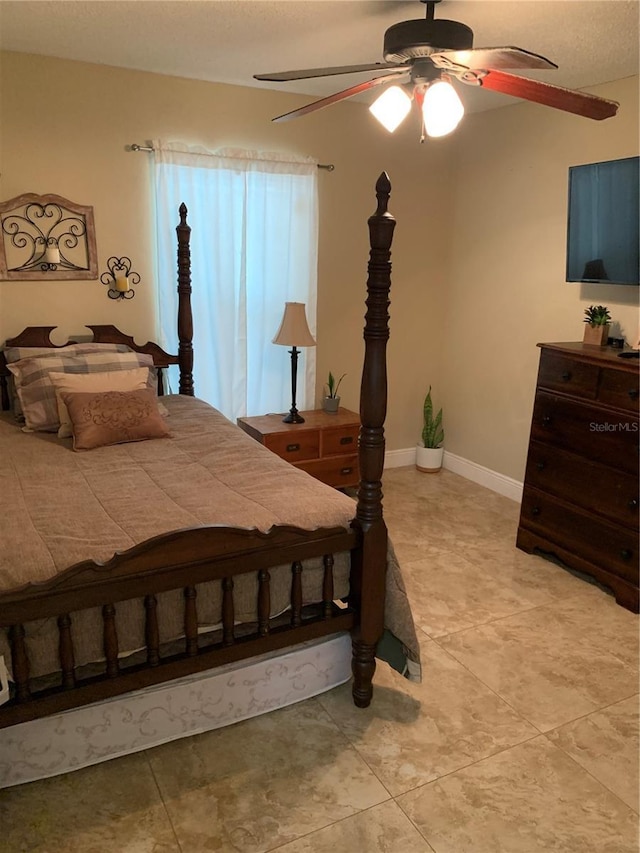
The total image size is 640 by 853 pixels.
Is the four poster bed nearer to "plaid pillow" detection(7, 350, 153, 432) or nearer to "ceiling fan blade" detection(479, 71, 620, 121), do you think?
"plaid pillow" detection(7, 350, 153, 432)

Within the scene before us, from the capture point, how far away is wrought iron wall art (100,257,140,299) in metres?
3.70

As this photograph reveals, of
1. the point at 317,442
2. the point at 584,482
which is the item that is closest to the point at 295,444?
the point at 317,442

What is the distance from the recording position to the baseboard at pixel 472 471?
4.39 metres

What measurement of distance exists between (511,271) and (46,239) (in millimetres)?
2835

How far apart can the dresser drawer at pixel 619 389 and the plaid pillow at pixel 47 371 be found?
7.85 feet

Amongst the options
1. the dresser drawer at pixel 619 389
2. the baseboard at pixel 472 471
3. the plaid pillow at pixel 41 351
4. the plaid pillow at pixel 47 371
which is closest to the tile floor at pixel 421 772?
the dresser drawer at pixel 619 389

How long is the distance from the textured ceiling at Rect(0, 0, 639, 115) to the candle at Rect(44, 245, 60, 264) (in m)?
0.95

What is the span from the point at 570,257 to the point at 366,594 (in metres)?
2.28

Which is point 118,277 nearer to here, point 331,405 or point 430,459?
point 331,405

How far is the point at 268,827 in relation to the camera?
187cm

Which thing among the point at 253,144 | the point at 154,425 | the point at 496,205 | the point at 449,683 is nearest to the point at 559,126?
the point at 496,205

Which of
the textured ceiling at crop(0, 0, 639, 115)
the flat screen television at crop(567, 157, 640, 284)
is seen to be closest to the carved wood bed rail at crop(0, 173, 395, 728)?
the textured ceiling at crop(0, 0, 639, 115)

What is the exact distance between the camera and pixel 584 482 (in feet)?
10.5

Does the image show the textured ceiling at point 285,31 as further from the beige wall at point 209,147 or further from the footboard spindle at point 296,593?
the footboard spindle at point 296,593
